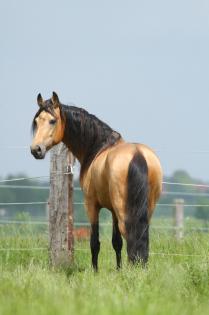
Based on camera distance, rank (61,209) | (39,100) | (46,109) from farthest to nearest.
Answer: (61,209)
(39,100)
(46,109)

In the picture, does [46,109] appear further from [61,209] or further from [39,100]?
[61,209]

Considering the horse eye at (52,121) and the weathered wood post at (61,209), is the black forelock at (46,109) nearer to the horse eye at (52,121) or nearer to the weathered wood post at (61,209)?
the horse eye at (52,121)

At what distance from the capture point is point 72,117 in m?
7.89

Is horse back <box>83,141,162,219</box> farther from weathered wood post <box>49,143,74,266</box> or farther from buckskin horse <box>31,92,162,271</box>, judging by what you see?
weathered wood post <box>49,143,74,266</box>

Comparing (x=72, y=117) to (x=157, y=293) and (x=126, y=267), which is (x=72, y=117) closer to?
(x=126, y=267)

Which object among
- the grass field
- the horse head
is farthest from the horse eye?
the grass field

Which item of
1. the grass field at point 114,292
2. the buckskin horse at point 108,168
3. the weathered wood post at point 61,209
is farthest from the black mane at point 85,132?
the grass field at point 114,292

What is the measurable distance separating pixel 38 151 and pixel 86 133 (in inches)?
24.0

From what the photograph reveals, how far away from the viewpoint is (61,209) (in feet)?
28.5

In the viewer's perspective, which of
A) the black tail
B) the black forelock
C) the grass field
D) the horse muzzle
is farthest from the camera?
the black forelock

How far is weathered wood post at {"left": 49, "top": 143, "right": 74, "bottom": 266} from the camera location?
8672 millimetres

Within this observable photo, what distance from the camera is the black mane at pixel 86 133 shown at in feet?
25.6

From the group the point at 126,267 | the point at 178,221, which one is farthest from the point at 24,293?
the point at 178,221

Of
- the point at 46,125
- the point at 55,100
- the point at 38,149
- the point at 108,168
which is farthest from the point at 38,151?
the point at 108,168
